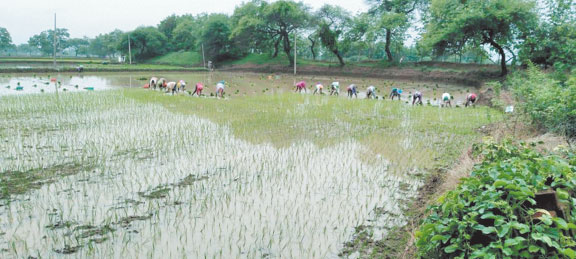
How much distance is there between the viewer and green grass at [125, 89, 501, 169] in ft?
23.4

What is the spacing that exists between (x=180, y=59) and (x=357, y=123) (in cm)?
4317

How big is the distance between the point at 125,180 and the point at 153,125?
4.02m

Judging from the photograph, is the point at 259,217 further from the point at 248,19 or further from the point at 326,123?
the point at 248,19

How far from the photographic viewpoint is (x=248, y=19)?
113 feet

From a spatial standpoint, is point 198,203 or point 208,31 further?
point 208,31

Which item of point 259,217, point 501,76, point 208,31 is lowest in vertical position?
point 259,217

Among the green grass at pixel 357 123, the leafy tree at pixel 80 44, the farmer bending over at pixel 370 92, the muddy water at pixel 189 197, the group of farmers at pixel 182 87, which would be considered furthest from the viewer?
the leafy tree at pixel 80 44

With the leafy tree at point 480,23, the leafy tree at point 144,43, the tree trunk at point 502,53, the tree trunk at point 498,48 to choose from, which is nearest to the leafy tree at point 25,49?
the leafy tree at point 144,43

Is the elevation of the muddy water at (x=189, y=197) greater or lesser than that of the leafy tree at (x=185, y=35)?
lesser

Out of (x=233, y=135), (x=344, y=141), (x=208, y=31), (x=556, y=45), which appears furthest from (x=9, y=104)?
(x=208, y=31)

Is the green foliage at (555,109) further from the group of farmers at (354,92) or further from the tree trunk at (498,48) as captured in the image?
the tree trunk at (498,48)

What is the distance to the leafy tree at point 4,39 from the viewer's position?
67.1 m

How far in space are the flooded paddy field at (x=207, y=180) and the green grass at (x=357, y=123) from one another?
55 mm

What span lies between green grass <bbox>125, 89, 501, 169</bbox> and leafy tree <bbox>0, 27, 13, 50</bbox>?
7442 cm
